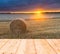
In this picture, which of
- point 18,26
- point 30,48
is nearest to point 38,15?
point 18,26

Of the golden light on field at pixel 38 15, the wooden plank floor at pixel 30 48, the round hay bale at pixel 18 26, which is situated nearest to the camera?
the wooden plank floor at pixel 30 48

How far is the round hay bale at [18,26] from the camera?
3398mm

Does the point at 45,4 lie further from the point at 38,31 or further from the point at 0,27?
the point at 0,27

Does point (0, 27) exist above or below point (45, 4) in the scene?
below

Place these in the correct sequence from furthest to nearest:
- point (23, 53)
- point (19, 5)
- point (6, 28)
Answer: point (6, 28), point (19, 5), point (23, 53)

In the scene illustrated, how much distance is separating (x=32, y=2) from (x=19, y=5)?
0.25m

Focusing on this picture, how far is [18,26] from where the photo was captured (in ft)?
11.5

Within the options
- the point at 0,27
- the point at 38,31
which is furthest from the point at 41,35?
the point at 0,27

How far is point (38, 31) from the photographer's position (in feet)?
11.3

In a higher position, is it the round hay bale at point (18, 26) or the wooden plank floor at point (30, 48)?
the wooden plank floor at point (30, 48)

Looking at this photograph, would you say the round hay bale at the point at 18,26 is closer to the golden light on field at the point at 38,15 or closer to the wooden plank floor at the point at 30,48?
the golden light on field at the point at 38,15

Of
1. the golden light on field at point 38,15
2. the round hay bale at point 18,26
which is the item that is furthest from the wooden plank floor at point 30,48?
the round hay bale at point 18,26

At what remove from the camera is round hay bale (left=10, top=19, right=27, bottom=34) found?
134 inches

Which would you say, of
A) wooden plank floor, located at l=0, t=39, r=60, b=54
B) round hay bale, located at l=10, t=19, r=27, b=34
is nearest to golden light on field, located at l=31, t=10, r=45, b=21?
round hay bale, located at l=10, t=19, r=27, b=34
